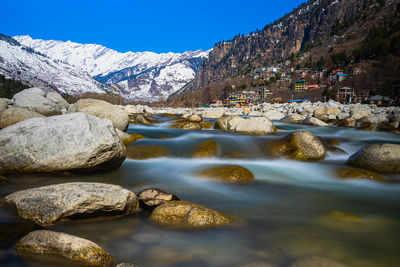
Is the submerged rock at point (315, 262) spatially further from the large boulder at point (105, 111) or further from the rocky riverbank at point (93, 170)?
the large boulder at point (105, 111)

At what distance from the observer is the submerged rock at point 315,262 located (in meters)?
3.45

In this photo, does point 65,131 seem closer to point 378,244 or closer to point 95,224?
point 95,224

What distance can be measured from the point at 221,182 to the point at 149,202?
2737 mm

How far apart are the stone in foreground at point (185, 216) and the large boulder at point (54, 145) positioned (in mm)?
2789

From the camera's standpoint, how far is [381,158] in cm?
839

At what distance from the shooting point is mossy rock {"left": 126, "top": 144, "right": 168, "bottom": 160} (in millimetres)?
9781

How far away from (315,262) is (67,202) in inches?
154

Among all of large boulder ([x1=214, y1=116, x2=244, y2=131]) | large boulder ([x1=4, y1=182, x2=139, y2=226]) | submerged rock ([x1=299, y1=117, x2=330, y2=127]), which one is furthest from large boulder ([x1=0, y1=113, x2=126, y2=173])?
submerged rock ([x1=299, y1=117, x2=330, y2=127])

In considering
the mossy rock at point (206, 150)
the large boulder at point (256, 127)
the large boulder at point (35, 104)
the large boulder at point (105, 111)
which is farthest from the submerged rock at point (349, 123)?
the large boulder at point (35, 104)

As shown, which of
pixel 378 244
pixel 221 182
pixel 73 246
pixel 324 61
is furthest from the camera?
pixel 324 61

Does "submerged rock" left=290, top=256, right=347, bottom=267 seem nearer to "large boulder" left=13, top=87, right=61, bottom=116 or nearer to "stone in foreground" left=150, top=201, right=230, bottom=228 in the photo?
"stone in foreground" left=150, top=201, right=230, bottom=228

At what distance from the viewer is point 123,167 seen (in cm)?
841

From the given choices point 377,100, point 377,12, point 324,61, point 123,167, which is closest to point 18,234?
point 123,167

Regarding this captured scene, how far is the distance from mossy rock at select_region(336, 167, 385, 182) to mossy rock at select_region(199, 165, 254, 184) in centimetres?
295
